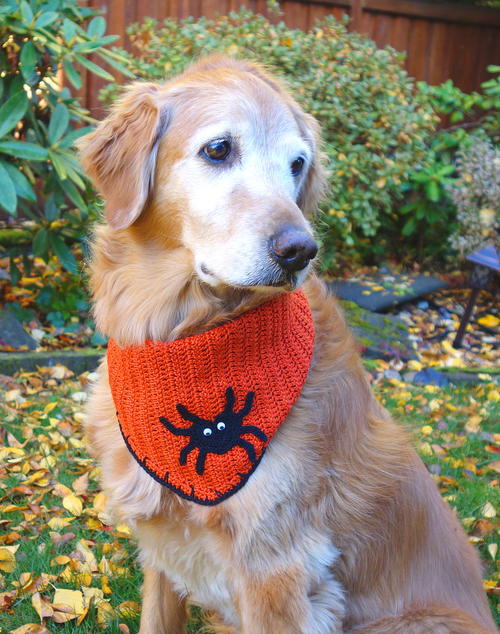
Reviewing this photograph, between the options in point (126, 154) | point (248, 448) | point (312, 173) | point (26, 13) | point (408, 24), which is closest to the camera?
point (248, 448)

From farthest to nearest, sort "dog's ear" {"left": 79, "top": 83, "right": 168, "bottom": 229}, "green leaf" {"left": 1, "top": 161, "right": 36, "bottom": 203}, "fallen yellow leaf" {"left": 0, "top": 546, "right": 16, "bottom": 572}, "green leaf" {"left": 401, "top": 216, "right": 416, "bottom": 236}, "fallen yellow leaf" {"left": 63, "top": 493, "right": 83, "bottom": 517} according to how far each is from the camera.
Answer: "green leaf" {"left": 401, "top": 216, "right": 416, "bottom": 236} < "green leaf" {"left": 1, "top": 161, "right": 36, "bottom": 203} < "fallen yellow leaf" {"left": 63, "top": 493, "right": 83, "bottom": 517} < "fallen yellow leaf" {"left": 0, "top": 546, "right": 16, "bottom": 572} < "dog's ear" {"left": 79, "top": 83, "right": 168, "bottom": 229}

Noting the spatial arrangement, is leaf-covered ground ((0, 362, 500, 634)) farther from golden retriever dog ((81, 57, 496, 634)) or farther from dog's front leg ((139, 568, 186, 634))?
golden retriever dog ((81, 57, 496, 634))

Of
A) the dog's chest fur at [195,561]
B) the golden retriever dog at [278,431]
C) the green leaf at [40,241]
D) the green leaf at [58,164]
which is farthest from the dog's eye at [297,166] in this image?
the green leaf at [40,241]

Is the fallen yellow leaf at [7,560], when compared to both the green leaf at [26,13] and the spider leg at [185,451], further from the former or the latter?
the green leaf at [26,13]

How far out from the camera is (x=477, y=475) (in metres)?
3.73

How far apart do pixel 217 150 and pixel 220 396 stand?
698mm

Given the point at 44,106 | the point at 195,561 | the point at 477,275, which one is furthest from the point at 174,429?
the point at 477,275

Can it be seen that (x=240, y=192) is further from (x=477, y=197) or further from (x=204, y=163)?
(x=477, y=197)

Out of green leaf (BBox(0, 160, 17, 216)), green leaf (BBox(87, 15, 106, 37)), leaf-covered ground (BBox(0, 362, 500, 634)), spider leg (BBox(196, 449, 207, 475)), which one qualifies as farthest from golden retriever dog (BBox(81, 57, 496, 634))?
green leaf (BBox(87, 15, 106, 37))

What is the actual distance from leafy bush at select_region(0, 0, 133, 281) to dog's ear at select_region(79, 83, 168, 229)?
5.79 ft

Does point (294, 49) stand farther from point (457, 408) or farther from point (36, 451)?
point (36, 451)

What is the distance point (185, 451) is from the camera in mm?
2027

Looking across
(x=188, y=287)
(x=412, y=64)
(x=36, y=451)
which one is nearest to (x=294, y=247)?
(x=188, y=287)

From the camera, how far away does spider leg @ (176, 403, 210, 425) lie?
201cm
